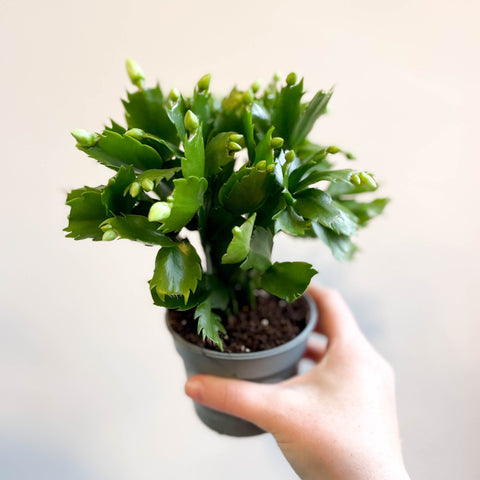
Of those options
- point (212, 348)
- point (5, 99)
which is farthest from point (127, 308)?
point (5, 99)

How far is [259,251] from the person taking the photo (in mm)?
583

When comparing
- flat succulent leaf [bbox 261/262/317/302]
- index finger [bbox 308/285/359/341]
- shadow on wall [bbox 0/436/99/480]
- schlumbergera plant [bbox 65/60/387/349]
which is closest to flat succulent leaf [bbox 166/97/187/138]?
schlumbergera plant [bbox 65/60/387/349]

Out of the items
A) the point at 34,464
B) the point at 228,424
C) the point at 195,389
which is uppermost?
the point at 195,389

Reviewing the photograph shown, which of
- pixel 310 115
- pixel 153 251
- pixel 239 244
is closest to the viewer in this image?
pixel 239 244

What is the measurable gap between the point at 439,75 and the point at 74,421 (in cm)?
118

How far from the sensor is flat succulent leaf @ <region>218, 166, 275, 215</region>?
0.55 m

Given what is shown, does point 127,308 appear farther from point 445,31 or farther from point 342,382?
point 445,31

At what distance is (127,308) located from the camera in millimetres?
1099

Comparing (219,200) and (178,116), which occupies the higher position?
(178,116)

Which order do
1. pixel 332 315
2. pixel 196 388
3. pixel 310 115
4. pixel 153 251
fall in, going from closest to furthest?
1. pixel 310 115
2. pixel 196 388
3. pixel 332 315
4. pixel 153 251

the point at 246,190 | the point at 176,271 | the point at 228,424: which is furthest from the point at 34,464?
the point at 246,190

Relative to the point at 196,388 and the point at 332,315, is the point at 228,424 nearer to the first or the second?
→ the point at 196,388

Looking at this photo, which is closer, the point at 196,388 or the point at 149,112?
the point at 149,112

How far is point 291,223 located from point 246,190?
3.0 inches
